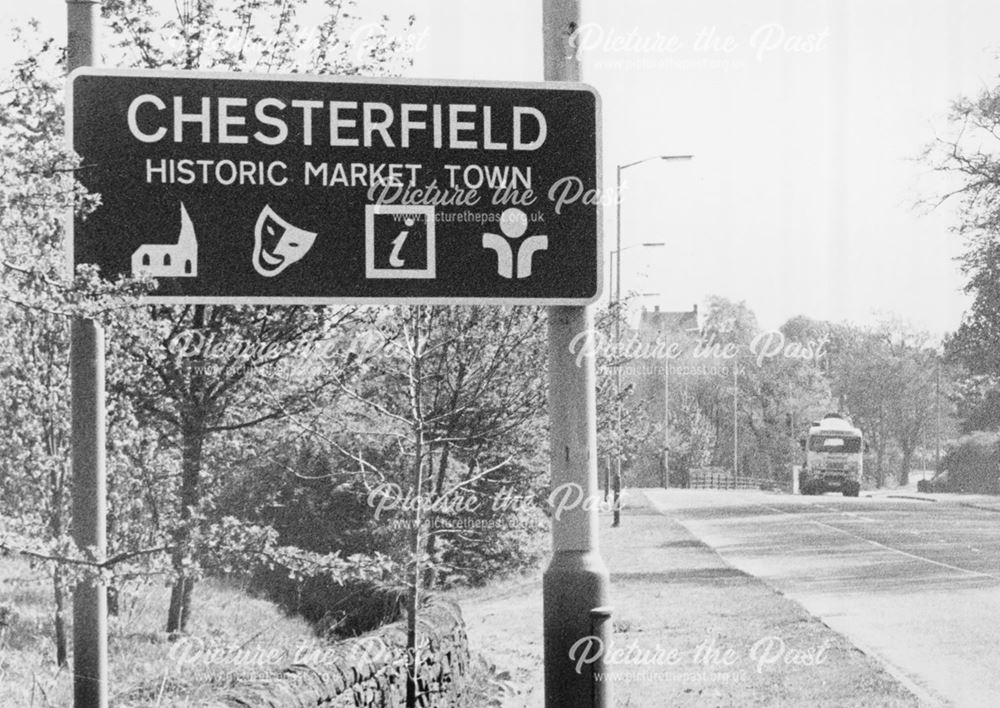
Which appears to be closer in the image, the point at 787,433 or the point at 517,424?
the point at 517,424

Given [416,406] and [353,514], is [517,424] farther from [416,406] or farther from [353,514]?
[353,514]

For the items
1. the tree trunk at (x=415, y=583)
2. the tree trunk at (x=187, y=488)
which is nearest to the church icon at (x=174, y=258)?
the tree trunk at (x=415, y=583)

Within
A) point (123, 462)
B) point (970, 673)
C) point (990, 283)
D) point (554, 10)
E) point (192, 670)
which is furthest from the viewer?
point (990, 283)

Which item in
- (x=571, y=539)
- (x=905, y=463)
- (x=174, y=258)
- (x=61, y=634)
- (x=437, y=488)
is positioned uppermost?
(x=174, y=258)

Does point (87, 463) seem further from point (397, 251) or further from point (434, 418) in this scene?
point (434, 418)

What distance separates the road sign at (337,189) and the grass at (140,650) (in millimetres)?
1568

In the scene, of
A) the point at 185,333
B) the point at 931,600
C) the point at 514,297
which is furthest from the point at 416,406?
the point at 931,600

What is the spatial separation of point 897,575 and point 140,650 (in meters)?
12.9

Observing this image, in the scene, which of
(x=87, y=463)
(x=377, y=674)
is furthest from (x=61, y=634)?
(x=87, y=463)

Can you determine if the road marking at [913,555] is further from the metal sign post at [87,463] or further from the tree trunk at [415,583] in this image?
the metal sign post at [87,463]

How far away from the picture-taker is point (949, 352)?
37.3 metres

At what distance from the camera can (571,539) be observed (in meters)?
5.30

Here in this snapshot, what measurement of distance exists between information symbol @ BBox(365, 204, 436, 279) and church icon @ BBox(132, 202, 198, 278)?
0.75 metres

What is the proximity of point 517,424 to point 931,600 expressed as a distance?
7.45 meters
